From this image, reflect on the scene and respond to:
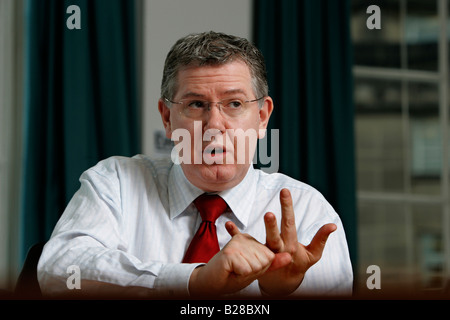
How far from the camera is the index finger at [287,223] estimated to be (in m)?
0.84

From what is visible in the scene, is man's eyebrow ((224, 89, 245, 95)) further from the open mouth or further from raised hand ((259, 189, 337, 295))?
raised hand ((259, 189, 337, 295))

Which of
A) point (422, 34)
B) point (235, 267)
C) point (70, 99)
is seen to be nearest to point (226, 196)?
point (235, 267)

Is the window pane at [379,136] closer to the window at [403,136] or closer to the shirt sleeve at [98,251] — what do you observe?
the window at [403,136]

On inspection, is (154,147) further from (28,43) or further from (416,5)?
(416,5)

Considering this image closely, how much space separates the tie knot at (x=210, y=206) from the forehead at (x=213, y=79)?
0.23 metres

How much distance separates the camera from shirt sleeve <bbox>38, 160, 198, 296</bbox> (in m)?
0.92

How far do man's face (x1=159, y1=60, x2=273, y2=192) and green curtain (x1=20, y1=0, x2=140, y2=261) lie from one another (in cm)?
144

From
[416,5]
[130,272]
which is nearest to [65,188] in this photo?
[130,272]

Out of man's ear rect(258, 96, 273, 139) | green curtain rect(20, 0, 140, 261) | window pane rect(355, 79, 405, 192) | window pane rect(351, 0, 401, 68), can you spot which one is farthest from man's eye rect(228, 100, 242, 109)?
window pane rect(351, 0, 401, 68)

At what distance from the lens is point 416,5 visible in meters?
3.37

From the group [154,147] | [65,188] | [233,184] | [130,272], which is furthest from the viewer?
[154,147]

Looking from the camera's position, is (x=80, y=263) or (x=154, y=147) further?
(x=154, y=147)

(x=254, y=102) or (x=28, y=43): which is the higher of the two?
(x=28, y=43)
